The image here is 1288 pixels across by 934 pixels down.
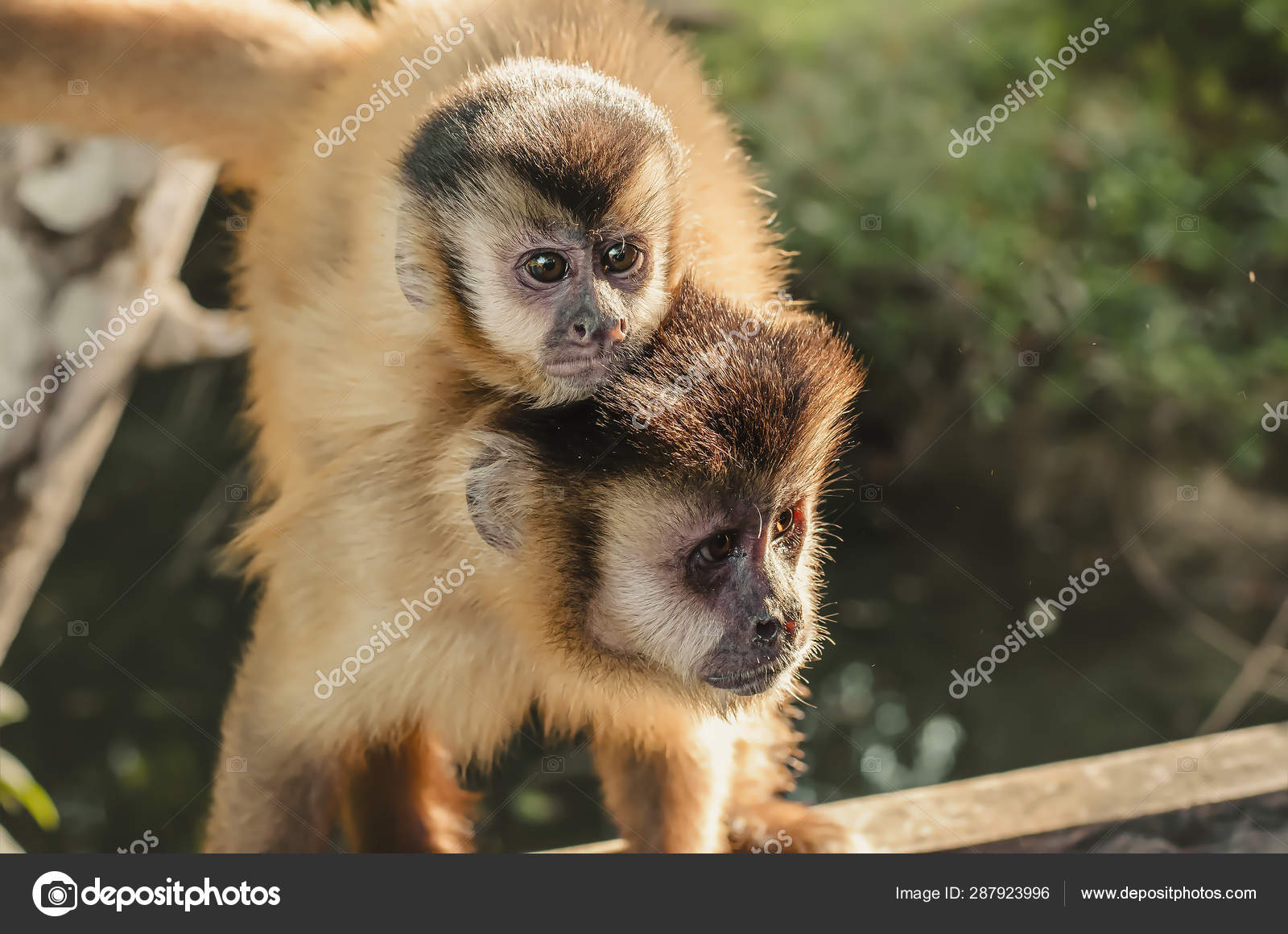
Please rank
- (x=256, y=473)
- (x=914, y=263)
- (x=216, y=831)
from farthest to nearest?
(x=914, y=263)
(x=256, y=473)
(x=216, y=831)

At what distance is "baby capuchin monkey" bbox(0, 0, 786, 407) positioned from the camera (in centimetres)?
287

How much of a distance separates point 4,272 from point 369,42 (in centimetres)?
172

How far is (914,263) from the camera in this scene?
6535 mm

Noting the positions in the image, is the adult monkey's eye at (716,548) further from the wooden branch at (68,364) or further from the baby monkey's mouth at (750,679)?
the wooden branch at (68,364)

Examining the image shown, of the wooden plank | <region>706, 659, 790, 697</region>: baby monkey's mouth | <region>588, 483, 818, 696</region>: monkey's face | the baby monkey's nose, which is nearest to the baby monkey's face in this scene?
the baby monkey's nose

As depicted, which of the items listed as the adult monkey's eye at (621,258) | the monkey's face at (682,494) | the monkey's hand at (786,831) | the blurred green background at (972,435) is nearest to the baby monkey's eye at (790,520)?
the monkey's face at (682,494)

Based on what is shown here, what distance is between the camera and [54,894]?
288cm

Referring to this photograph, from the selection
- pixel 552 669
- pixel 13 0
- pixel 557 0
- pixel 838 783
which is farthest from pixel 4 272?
pixel 838 783

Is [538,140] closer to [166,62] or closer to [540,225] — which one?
[540,225]

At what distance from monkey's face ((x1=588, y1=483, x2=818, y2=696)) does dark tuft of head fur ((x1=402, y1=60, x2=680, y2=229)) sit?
0.77 m

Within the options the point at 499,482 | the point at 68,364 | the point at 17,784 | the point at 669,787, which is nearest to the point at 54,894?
the point at 17,784

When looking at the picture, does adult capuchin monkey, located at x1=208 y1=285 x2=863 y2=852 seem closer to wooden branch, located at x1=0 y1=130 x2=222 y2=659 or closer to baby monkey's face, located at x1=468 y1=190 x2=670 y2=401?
baby monkey's face, located at x1=468 y1=190 x2=670 y2=401

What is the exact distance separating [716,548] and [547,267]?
843mm

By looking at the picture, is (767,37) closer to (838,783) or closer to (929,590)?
(929,590)
